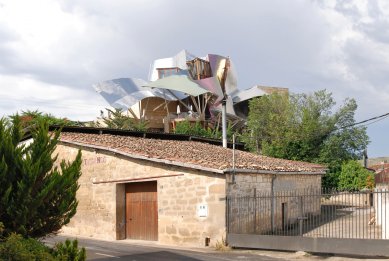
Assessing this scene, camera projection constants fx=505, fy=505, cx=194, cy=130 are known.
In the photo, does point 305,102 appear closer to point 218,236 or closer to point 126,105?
point 218,236

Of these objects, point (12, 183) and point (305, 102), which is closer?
point (12, 183)

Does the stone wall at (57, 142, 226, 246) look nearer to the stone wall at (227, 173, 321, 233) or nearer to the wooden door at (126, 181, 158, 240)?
the wooden door at (126, 181, 158, 240)

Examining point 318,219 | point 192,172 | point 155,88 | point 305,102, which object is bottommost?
point 318,219

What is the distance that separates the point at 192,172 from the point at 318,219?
8.15 m

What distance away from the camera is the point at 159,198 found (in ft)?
63.8

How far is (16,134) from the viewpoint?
10.1 metres

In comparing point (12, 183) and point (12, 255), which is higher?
point (12, 183)

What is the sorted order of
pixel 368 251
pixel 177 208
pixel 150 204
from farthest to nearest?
pixel 150 204
pixel 177 208
pixel 368 251

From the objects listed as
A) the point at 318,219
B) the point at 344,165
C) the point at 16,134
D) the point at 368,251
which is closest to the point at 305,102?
the point at 344,165

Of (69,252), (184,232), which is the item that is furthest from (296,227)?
(69,252)

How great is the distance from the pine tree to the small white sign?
811cm

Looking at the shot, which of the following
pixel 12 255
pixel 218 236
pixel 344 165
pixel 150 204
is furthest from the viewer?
pixel 344 165

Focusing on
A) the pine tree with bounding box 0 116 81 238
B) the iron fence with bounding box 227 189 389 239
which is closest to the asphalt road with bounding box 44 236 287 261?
the iron fence with bounding box 227 189 389 239

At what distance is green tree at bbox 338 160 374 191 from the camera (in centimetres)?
3212
